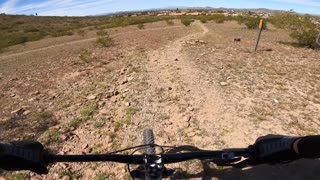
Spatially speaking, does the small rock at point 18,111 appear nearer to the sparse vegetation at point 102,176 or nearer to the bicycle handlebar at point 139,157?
the sparse vegetation at point 102,176

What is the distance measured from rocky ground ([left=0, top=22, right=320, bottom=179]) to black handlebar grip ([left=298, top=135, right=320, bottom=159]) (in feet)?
7.75

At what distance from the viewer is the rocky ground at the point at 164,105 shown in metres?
5.34

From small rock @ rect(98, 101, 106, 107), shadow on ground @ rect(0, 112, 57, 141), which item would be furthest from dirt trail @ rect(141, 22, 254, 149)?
shadow on ground @ rect(0, 112, 57, 141)

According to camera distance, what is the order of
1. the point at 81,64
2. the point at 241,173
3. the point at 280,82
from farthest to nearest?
the point at 81,64, the point at 280,82, the point at 241,173

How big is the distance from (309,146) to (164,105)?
17.2 ft

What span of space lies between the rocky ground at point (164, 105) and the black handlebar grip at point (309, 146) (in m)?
2.36

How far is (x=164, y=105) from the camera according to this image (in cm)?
735

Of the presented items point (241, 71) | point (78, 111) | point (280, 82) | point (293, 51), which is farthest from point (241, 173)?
point (293, 51)

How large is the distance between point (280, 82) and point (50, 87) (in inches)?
286

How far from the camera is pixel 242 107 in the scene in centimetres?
714

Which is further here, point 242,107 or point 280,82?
point 280,82

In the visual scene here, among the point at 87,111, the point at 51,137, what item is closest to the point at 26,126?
the point at 51,137

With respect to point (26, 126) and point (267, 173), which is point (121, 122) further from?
point (267, 173)

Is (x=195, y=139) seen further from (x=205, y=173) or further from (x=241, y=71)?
(x=241, y=71)
